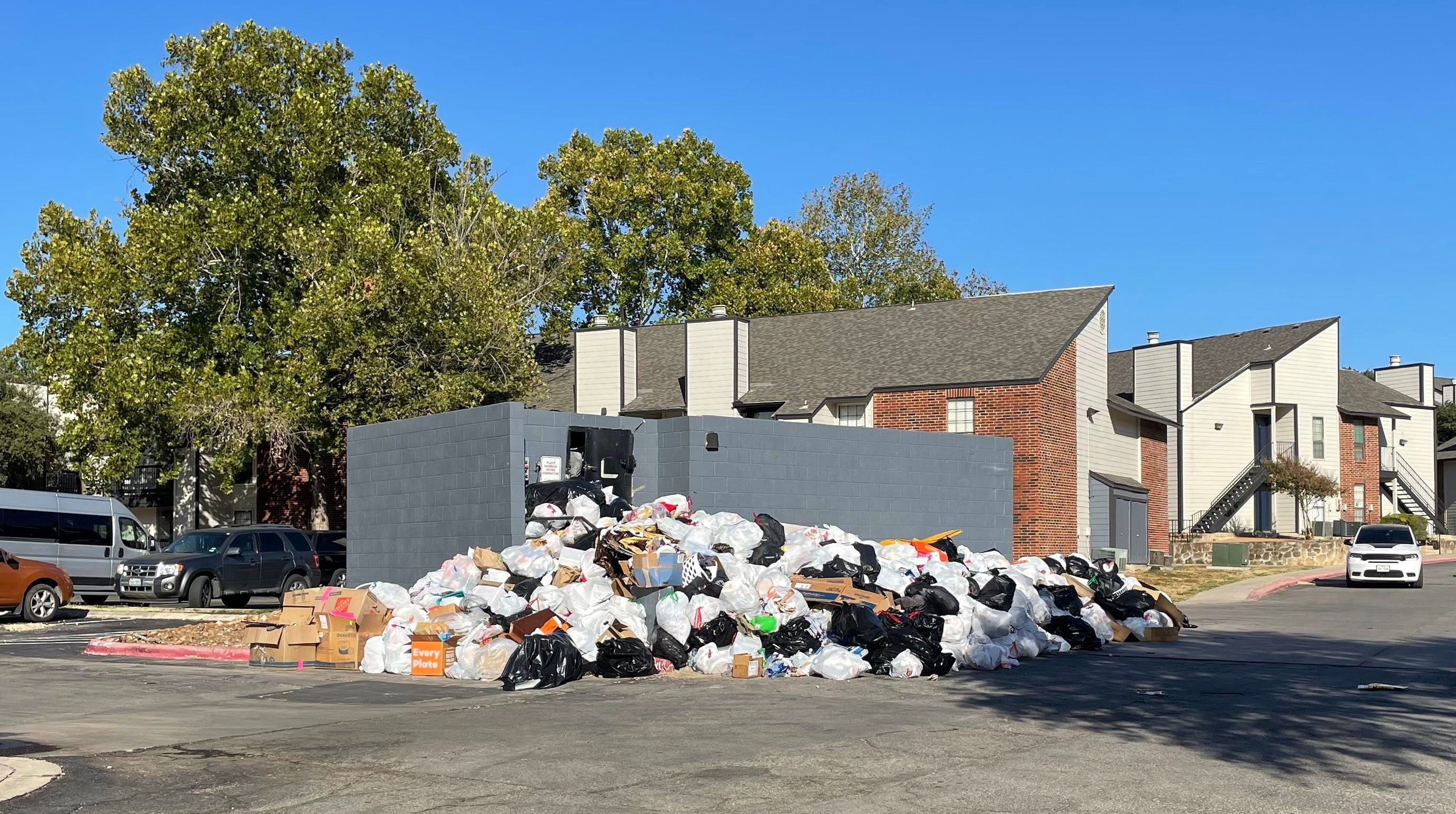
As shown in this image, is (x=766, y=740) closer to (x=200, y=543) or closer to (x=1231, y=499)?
(x=200, y=543)

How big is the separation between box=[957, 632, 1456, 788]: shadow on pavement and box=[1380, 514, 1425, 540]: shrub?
1525 inches

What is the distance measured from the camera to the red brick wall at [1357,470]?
2069 inches

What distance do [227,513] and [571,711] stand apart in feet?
119

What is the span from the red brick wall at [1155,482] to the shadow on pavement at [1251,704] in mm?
22959

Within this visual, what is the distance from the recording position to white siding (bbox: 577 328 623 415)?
39031mm

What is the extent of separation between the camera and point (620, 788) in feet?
26.8

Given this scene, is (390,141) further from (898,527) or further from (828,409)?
(898,527)

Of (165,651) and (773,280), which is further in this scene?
(773,280)

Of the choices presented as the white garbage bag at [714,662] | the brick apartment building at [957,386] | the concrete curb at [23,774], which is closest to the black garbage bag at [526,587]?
the white garbage bag at [714,662]

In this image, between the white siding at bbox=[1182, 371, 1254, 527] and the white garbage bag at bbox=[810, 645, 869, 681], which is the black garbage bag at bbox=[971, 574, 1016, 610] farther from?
the white siding at bbox=[1182, 371, 1254, 527]

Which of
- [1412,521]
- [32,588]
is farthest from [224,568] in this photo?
[1412,521]

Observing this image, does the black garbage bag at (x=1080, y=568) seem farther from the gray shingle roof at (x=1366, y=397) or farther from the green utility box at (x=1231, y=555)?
the gray shingle roof at (x=1366, y=397)

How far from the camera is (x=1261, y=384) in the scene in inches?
2004

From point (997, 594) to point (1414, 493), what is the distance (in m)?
49.8
